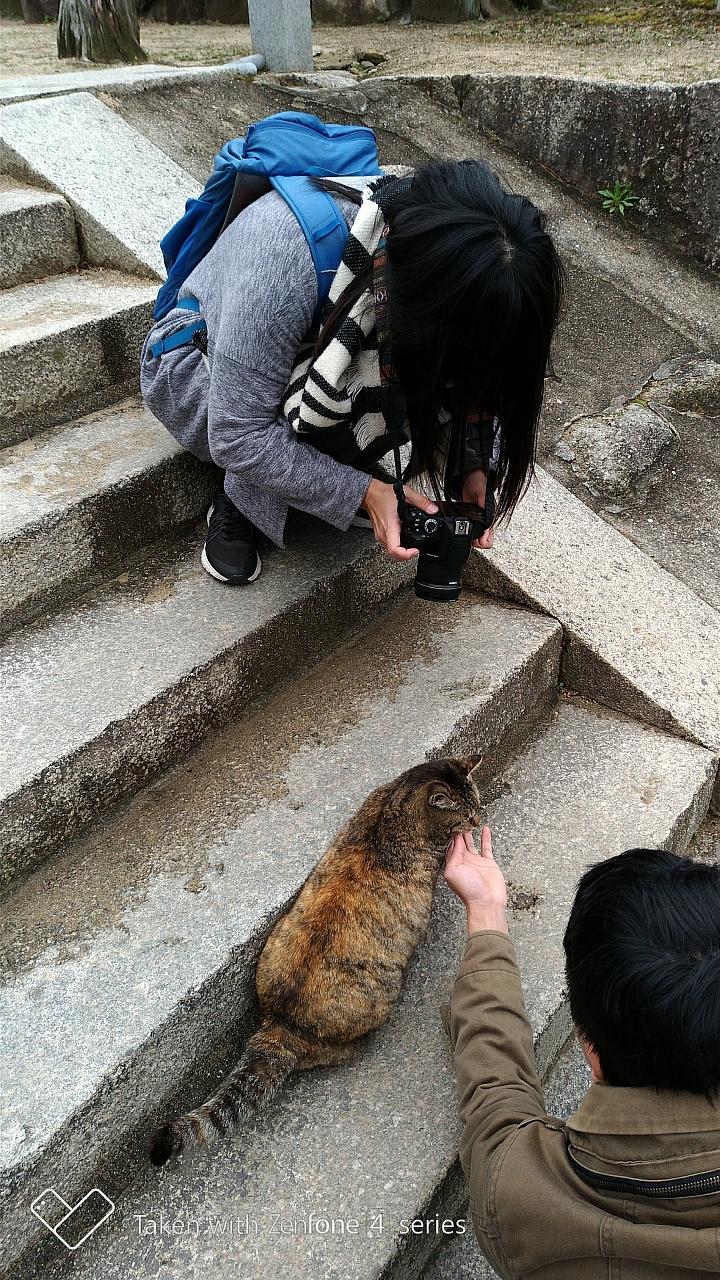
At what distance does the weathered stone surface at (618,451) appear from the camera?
349 cm

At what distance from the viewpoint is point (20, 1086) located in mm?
1564

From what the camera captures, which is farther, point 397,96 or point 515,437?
point 397,96

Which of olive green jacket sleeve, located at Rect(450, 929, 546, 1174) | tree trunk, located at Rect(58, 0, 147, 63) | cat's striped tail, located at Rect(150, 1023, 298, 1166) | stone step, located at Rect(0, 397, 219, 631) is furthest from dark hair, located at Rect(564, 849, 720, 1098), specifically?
tree trunk, located at Rect(58, 0, 147, 63)

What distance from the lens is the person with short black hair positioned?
3.91 feet

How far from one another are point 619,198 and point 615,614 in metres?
2.62

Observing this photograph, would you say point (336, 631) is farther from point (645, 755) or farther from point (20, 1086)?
point (20, 1086)

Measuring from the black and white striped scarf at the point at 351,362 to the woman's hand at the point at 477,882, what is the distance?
111 centimetres

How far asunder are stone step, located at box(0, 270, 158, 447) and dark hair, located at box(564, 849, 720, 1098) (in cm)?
230

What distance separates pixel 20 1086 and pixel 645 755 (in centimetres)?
192

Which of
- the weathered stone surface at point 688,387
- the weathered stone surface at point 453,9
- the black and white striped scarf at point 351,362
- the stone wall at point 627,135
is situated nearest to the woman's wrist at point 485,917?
the black and white striped scarf at point 351,362

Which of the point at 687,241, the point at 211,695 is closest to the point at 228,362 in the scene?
the point at 211,695

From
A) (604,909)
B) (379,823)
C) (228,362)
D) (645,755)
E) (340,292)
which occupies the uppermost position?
(340,292)

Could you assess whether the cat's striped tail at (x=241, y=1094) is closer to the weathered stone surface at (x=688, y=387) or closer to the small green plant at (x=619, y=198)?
the weathered stone surface at (x=688, y=387)

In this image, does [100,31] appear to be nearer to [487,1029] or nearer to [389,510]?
[389,510]
